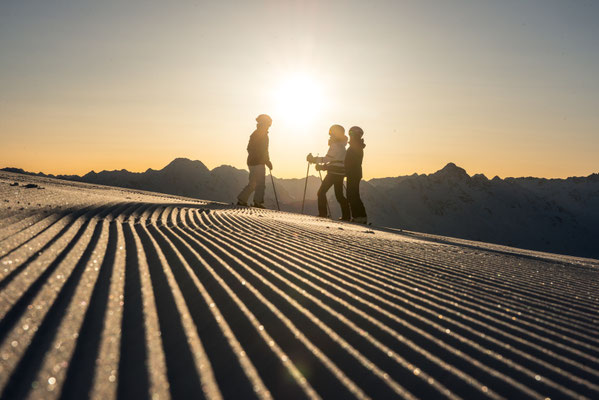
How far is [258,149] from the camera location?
486 inches

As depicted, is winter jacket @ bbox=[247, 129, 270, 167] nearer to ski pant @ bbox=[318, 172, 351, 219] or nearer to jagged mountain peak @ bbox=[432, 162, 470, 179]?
ski pant @ bbox=[318, 172, 351, 219]

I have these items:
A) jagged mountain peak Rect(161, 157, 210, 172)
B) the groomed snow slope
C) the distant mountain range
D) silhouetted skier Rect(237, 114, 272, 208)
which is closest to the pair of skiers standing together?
silhouetted skier Rect(237, 114, 272, 208)

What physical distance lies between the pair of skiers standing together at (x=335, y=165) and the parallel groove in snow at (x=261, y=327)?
8.16 meters

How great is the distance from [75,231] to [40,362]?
7.26 ft

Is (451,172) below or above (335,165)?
above

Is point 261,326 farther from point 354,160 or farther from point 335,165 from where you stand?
point 335,165

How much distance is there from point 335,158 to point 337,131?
0.71m

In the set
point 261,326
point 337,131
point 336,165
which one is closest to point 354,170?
point 336,165

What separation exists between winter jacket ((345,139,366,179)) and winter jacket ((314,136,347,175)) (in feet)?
0.74

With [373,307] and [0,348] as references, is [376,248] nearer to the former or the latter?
[373,307]

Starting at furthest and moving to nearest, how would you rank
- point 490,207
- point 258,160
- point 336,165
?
point 490,207, point 258,160, point 336,165

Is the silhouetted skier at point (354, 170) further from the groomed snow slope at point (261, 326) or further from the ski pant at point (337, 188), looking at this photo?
the groomed snow slope at point (261, 326)

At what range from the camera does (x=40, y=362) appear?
43.8 inches

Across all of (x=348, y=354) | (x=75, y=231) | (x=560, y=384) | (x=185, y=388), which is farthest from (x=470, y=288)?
(x=75, y=231)
